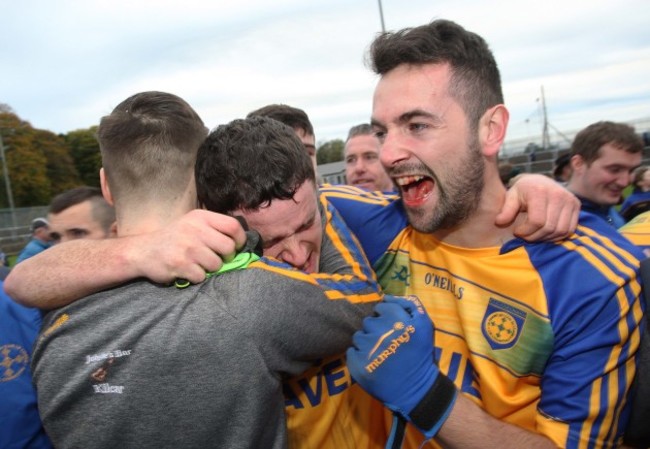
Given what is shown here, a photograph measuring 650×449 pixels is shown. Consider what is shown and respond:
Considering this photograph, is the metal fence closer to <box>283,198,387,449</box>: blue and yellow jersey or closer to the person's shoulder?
the person's shoulder

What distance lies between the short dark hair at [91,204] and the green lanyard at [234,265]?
10.8 feet

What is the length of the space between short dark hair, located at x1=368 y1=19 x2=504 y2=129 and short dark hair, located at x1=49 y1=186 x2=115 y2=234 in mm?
3150

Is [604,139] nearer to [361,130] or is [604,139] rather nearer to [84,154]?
[361,130]

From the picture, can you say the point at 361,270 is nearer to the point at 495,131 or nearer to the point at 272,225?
the point at 272,225

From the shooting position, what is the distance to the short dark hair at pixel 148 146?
61.5 inches

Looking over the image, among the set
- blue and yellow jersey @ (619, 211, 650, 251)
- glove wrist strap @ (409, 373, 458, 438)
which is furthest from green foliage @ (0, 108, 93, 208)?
glove wrist strap @ (409, 373, 458, 438)

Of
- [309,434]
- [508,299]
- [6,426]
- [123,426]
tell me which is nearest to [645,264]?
[508,299]

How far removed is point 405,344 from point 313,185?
73 centimetres

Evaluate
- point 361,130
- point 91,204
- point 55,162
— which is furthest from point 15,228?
point 55,162

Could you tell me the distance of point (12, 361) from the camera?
1831 mm

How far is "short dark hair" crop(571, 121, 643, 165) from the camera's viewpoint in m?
4.50

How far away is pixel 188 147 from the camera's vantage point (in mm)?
1682

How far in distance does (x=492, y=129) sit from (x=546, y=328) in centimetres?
90

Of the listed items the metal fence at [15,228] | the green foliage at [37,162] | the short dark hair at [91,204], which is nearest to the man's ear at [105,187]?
the short dark hair at [91,204]
